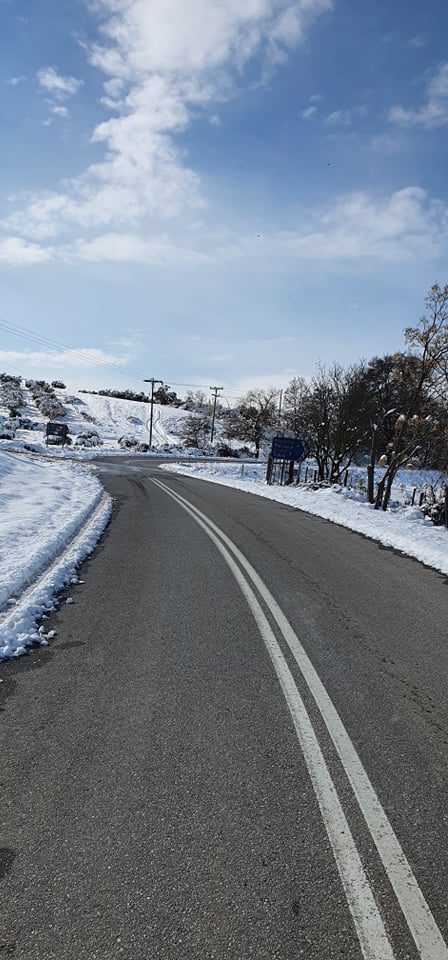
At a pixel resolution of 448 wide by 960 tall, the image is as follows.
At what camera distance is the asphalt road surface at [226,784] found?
1.99m

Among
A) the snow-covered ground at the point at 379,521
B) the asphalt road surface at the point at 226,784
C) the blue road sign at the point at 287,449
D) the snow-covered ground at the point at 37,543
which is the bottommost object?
the asphalt road surface at the point at 226,784

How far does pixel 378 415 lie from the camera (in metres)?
32.3

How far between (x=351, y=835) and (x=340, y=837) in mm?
61

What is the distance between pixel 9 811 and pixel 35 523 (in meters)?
7.92

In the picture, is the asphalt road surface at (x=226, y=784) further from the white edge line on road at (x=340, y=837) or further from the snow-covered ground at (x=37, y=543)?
the snow-covered ground at (x=37, y=543)

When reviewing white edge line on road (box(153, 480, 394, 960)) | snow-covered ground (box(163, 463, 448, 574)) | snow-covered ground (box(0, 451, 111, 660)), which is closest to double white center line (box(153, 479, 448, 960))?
white edge line on road (box(153, 480, 394, 960))

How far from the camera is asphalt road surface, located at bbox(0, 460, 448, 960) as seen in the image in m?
1.99

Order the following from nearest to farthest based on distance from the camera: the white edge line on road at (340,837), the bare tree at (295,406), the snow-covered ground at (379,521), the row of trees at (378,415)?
the white edge line on road at (340,837), the snow-covered ground at (379,521), the row of trees at (378,415), the bare tree at (295,406)

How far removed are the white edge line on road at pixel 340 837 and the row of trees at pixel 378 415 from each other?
15.1 m

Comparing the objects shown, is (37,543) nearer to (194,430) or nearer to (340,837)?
(340,837)

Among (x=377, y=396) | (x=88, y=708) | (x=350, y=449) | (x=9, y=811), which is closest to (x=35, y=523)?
(x=88, y=708)

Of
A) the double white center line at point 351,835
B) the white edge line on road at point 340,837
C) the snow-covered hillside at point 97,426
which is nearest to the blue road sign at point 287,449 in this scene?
the snow-covered hillside at point 97,426

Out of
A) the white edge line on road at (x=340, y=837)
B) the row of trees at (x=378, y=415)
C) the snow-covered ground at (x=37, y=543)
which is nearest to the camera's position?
the white edge line on road at (x=340, y=837)

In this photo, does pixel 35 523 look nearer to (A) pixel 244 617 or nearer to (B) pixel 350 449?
(A) pixel 244 617
